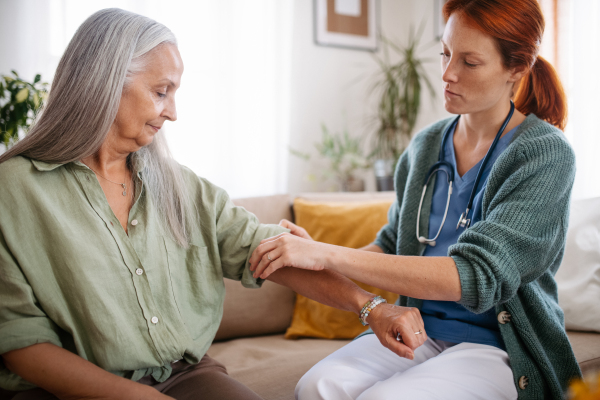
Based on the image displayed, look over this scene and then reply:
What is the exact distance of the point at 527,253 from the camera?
1160mm

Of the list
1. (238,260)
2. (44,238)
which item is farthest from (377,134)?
(44,238)

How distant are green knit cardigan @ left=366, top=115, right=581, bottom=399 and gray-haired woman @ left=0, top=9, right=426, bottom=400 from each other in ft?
0.72

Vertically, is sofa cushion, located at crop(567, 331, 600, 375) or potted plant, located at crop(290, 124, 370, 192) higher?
potted plant, located at crop(290, 124, 370, 192)

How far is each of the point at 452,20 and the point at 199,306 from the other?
1.07 metres

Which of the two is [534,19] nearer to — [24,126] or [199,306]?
[199,306]

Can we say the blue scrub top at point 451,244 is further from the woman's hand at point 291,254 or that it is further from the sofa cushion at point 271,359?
the sofa cushion at point 271,359

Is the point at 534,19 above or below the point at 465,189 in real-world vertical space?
above

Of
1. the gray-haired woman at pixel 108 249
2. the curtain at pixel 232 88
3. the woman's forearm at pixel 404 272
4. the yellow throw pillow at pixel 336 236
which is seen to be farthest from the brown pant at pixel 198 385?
the curtain at pixel 232 88

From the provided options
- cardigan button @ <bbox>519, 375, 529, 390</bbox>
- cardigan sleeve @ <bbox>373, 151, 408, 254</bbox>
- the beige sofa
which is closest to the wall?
the beige sofa

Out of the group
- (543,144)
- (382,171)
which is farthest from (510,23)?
(382,171)

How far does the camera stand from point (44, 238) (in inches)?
42.5

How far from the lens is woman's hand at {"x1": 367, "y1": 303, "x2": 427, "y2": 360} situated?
3.77 ft

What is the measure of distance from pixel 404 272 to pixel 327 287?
262 mm

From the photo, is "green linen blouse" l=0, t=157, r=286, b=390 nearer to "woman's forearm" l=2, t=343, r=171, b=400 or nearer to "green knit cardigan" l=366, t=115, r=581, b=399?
"woman's forearm" l=2, t=343, r=171, b=400
